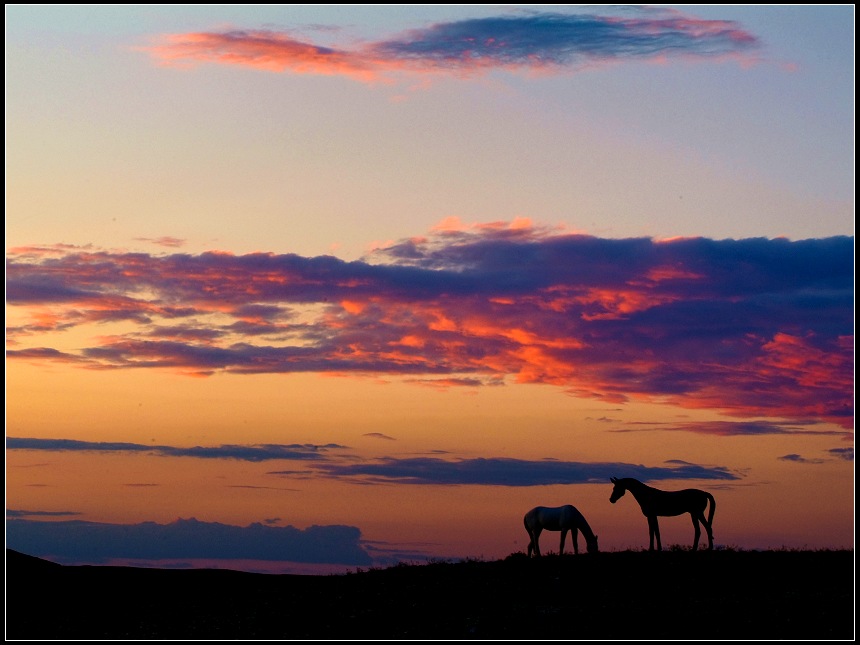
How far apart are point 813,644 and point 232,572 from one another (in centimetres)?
2300

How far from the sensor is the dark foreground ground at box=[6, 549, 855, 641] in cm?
2834

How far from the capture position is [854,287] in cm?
3052

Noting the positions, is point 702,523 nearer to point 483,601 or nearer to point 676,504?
point 676,504

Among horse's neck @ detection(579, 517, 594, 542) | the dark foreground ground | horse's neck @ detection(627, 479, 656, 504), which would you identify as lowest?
the dark foreground ground

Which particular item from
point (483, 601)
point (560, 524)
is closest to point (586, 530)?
point (560, 524)

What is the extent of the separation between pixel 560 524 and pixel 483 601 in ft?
31.2

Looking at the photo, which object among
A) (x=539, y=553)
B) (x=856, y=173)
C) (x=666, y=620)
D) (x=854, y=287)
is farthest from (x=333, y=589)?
(x=856, y=173)

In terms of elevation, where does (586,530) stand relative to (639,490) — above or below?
below

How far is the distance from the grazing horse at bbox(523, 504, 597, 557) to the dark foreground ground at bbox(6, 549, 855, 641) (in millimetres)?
2949

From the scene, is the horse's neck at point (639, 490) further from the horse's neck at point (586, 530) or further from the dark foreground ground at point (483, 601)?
the dark foreground ground at point (483, 601)

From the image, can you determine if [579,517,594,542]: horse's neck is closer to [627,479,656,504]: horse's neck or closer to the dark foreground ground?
[627,479,656,504]: horse's neck

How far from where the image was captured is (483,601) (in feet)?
104

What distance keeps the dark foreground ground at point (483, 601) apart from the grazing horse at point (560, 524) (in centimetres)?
295

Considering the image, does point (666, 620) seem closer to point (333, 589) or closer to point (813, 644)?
point (813, 644)
